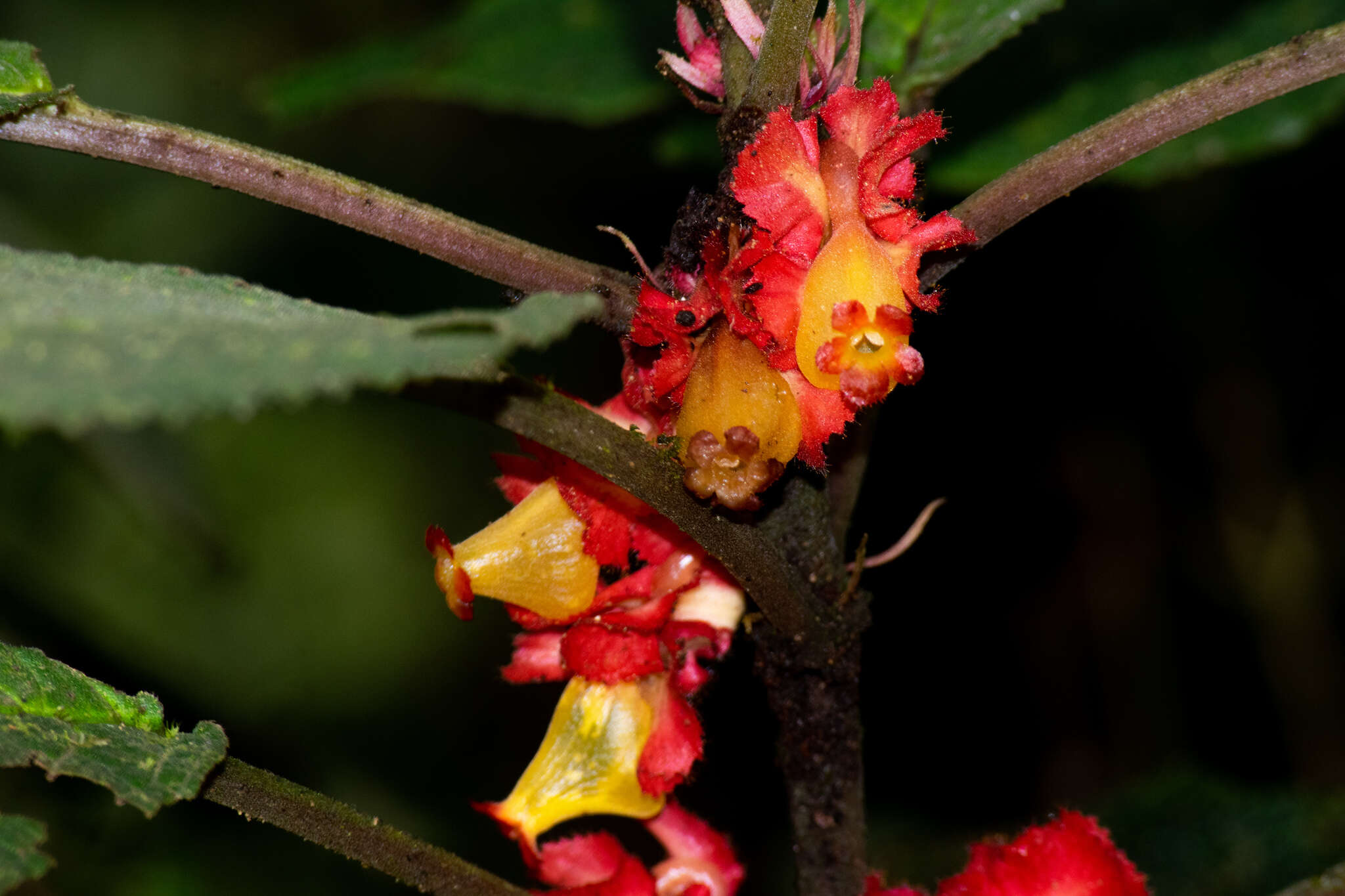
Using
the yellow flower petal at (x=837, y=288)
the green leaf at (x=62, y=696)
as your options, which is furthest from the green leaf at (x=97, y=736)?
the yellow flower petal at (x=837, y=288)

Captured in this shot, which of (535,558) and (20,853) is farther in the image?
(535,558)

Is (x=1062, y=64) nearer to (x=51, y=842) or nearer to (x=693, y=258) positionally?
(x=693, y=258)

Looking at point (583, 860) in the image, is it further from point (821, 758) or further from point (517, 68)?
point (517, 68)

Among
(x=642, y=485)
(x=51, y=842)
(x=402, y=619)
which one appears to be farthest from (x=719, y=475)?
(x=402, y=619)

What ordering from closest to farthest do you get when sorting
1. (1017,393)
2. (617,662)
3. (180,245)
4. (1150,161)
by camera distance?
(617,662)
(1150,161)
(1017,393)
(180,245)

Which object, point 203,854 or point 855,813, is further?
point 203,854

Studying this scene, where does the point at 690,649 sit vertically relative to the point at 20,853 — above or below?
above

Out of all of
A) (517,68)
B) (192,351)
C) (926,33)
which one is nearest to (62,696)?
(192,351)
